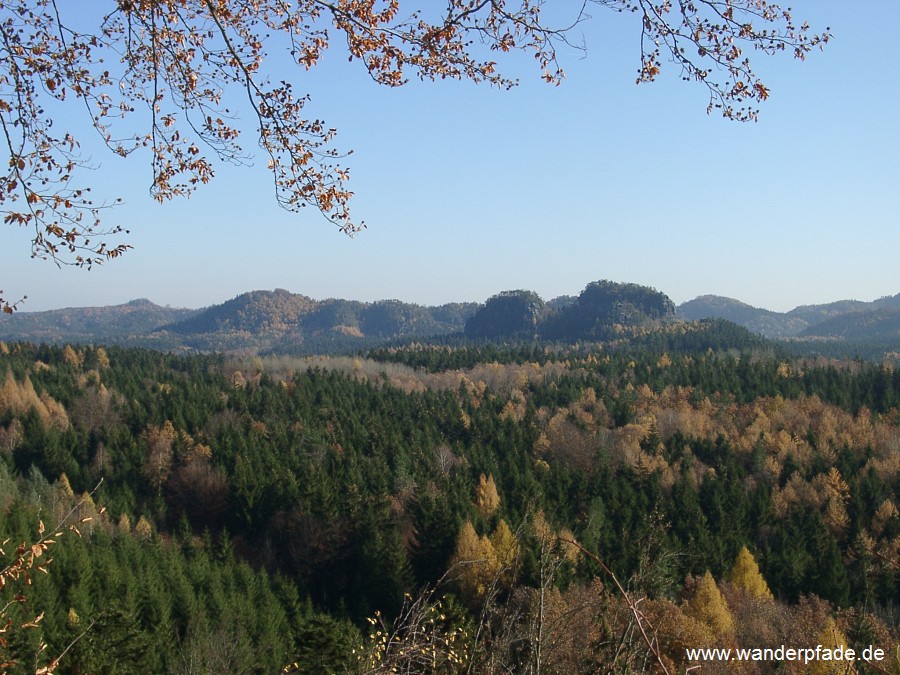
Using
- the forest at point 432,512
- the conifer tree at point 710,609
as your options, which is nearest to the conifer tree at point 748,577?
the forest at point 432,512

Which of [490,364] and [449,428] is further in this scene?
[490,364]

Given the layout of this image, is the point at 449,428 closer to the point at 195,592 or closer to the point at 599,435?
the point at 599,435

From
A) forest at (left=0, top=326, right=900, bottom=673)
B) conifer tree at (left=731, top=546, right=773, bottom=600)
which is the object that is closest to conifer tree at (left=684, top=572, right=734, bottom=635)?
forest at (left=0, top=326, right=900, bottom=673)

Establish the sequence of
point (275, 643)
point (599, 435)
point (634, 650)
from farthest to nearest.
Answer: point (599, 435), point (275, 643), point (634, 650)

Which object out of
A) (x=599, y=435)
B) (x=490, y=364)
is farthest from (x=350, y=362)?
(x=599, y=435)

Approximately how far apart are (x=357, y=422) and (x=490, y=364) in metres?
55.5

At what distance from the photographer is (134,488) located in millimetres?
65250

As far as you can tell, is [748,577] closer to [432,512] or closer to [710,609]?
[710,609]

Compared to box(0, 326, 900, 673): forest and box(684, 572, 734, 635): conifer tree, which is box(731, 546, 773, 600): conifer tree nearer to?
box(0, 326, 900, 673): forest

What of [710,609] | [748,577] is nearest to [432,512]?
[710,609]

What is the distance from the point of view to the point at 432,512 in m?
48.7

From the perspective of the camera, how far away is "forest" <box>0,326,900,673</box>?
73.7 ft

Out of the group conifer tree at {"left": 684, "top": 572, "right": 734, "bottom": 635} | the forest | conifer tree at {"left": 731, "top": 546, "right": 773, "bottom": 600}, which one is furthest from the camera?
conifer tree at {"left": 731, "top": 546, "right": 773, "bottom": 600}

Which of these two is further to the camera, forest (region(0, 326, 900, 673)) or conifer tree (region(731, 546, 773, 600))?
conifer tree (region(731, 546, 773, 600))
